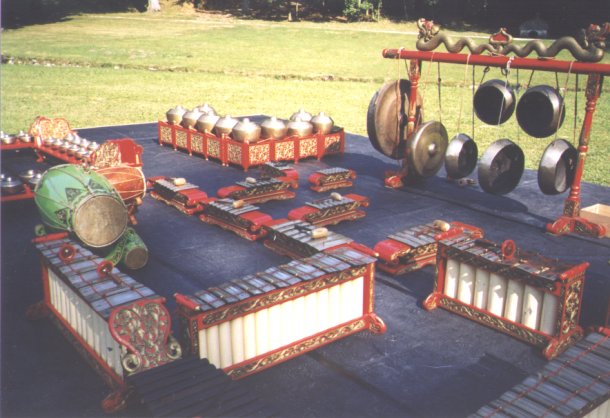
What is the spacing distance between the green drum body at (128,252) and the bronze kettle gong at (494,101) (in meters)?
6.45

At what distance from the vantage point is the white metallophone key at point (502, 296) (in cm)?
680

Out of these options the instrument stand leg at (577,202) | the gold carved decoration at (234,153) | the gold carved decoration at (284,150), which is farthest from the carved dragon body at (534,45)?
the gold carved decoration at (234,153)

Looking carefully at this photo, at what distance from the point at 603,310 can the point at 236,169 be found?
896cm

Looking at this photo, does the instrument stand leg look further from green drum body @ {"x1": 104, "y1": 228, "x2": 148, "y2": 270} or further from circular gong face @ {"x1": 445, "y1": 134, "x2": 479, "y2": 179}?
green drum body @ {"x1": 104, "y1": 228, "x2": 148, "y2": 270}

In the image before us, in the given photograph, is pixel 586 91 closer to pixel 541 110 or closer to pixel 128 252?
pixel 541 110

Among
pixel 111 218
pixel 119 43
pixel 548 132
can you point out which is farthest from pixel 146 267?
pixel 119 43

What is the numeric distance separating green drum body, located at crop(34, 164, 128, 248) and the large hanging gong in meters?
5.51

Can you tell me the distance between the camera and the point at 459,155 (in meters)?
10.6

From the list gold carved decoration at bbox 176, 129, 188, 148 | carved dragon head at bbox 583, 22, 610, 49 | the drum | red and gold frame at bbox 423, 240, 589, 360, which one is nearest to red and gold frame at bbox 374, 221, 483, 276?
red and gold frame at bbox 423, 240, 589, 360

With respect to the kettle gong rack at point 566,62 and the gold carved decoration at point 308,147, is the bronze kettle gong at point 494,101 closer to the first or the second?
the kettle gong rack at point 566,62

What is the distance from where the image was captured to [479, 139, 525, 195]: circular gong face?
33.1 ft

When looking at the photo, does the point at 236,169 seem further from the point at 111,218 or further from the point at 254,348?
the point at 254,348

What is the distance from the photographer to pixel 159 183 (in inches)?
466

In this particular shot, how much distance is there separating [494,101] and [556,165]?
205 cm
